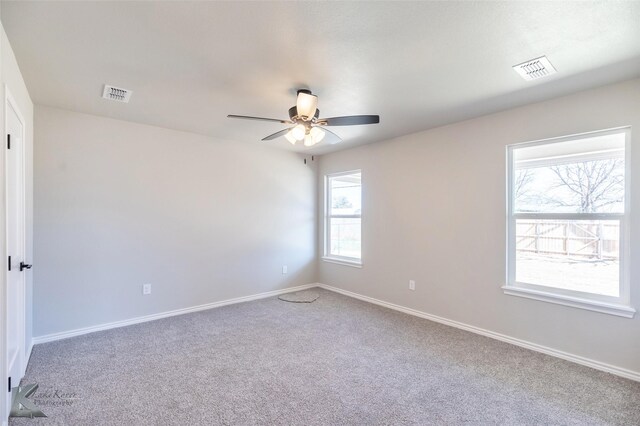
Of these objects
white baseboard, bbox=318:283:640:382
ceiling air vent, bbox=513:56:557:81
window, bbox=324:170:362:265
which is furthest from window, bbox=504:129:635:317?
window, bbox=324:170:362:265

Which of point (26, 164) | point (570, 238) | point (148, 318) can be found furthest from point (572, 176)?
point (26, 164)

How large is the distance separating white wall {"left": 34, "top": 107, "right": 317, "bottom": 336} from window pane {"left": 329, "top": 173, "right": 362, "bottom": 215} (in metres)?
0.73

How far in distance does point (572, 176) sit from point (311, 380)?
120 inches

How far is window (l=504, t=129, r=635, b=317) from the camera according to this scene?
8.72 feet

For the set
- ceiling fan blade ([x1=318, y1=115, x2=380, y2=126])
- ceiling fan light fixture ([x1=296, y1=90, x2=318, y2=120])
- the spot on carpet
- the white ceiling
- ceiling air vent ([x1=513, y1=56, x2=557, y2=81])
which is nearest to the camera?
the white ceiling

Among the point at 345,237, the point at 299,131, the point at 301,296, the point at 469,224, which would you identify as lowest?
the point at 301,296

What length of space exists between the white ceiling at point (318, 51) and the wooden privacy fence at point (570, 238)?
124 centimetres

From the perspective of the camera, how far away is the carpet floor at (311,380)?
2.05 m

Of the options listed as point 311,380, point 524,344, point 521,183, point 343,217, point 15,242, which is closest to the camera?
point 15,242

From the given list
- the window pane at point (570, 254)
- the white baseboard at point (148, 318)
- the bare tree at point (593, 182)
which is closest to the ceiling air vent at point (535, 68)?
the bare tree at point (593, 182)

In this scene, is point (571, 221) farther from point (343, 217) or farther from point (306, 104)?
point (343, 217)

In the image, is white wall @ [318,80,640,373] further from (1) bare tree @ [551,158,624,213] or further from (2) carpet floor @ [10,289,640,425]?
(2) carpet floor @ [10,289,640,425]

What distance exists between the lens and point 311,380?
2.46 metres

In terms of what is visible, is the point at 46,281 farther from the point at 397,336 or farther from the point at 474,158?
the point at 474,158
